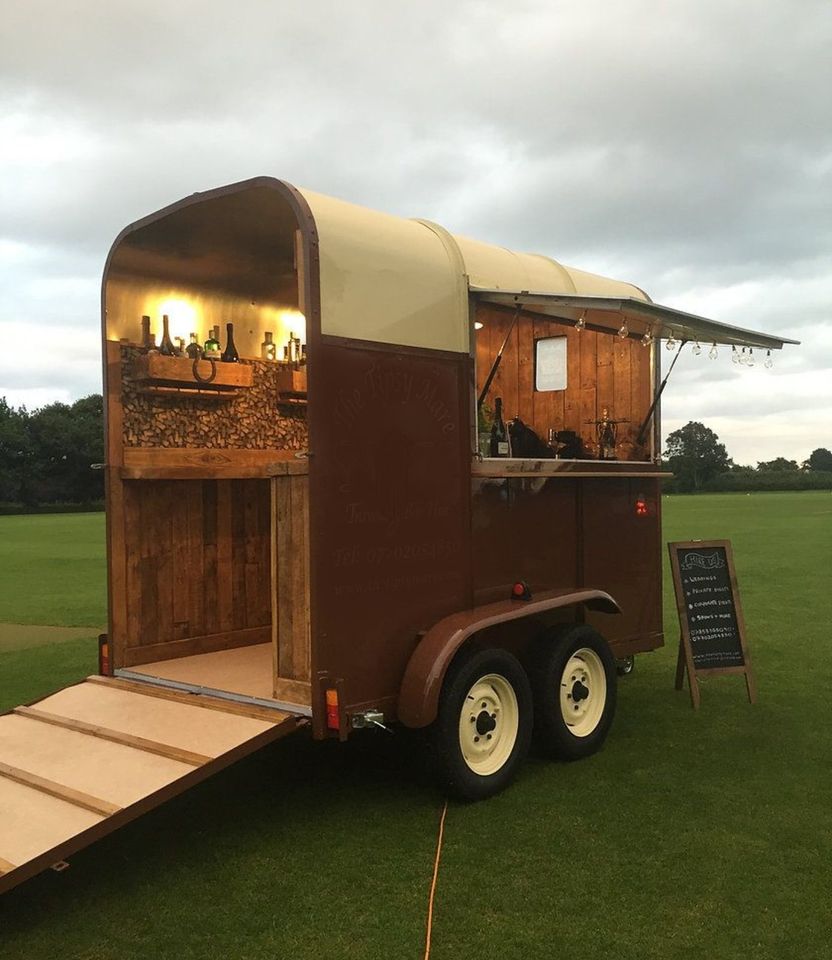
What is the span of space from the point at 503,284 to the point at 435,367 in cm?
89

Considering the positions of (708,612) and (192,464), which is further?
(708,612)

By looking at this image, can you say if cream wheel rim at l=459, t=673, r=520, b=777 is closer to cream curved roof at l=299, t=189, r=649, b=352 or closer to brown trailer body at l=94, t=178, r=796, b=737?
brown trailer body at l=94, t=178, r=796, b=737

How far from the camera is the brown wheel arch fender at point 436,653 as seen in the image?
181 inches

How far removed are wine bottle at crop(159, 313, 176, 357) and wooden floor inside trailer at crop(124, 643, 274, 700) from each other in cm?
214

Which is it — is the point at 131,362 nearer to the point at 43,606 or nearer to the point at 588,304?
the point at 588,304

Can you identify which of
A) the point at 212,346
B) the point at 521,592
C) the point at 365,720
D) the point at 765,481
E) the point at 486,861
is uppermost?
the point at 212,346

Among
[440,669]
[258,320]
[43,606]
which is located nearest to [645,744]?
[440,669]

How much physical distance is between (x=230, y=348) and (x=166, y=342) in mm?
624

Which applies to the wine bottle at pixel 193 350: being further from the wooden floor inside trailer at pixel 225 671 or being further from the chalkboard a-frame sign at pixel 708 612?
the chalkboard a-frame sign at pixel 708 612

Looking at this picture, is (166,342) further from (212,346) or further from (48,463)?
(48,463)

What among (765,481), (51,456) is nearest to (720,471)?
(765,481)

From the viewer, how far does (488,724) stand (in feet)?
16.8

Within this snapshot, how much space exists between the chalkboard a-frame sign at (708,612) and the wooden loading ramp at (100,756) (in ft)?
11.8

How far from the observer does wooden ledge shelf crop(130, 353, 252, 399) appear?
6105mm
